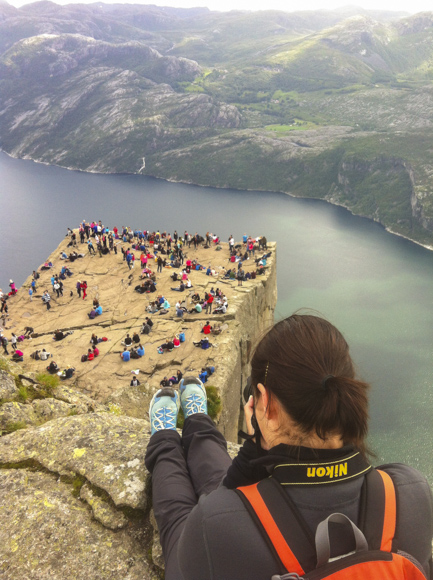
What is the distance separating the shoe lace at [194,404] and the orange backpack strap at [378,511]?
Result: 15.0 ft

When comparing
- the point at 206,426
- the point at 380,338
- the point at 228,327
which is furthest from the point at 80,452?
the point at 380,338

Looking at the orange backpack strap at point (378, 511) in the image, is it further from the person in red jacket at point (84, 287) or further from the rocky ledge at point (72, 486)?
the person in red jacket at point (84, 287)

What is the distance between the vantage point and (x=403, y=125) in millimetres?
184125

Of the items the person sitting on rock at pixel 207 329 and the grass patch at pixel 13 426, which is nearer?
the grass patch at pixel 13 426

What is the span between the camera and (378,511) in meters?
2.78

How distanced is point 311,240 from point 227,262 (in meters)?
69.2

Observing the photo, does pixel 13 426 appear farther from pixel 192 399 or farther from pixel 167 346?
pixel 167 346

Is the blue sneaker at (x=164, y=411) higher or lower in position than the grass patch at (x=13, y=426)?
higher

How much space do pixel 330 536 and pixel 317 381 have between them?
1077mm

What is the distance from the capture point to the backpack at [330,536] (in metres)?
2.43

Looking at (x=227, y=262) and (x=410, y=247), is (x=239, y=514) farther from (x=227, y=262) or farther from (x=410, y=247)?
(x=410, y=247)

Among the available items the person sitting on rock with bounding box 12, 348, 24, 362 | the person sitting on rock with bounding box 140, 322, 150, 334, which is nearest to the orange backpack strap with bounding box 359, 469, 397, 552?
the person sitting on rock with bounding box 140, 322, 150, 334

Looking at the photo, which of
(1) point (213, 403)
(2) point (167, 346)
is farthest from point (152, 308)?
(1) point (213, 403)

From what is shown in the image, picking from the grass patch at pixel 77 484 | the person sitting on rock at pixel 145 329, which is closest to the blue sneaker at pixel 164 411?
the grass patch at pixel 77 484
